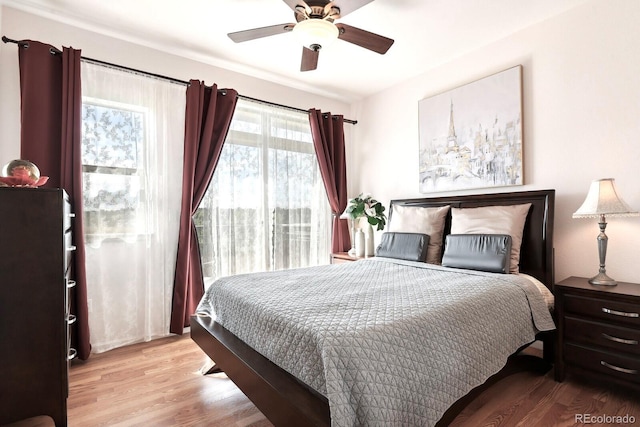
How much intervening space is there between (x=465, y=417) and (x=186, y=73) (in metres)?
3.51

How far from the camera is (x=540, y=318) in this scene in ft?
6.70

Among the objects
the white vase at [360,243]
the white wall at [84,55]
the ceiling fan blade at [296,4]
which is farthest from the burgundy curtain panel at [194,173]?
the white vase at [360,243]

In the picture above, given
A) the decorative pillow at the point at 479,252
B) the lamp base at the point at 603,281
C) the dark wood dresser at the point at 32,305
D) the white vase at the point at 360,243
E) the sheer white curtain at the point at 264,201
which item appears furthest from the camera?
the white vase at the point at 360,243

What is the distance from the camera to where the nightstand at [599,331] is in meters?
1.86

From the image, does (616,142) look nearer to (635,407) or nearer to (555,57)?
(555,57)

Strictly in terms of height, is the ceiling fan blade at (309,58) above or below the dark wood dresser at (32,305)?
above

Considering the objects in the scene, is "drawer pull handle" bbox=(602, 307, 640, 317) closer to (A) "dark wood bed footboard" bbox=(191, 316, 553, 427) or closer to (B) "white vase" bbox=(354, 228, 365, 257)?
(A) "dark wood bed footboard" bbox=(191, 316, 553, 427)

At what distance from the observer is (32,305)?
163 cm

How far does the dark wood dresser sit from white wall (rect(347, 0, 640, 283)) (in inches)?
130

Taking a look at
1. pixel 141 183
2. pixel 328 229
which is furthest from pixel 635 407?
pixel 141 183

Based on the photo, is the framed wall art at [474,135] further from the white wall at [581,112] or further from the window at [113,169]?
the window at [113,169]

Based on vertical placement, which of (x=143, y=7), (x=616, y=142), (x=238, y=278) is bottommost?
(x=238, y=278)

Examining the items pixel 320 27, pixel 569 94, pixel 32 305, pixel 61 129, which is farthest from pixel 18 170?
pixel 569 94

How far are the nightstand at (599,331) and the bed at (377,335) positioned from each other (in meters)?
0.12
